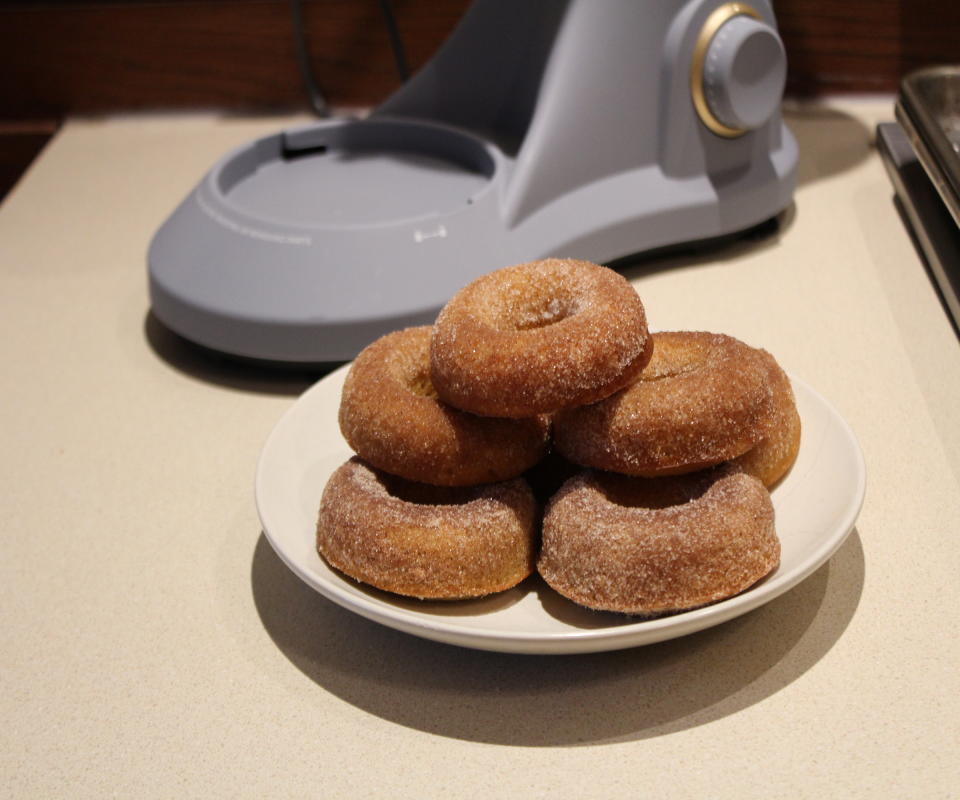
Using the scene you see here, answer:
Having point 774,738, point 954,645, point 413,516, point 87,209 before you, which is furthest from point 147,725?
point 87,209

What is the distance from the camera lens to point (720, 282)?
101cm

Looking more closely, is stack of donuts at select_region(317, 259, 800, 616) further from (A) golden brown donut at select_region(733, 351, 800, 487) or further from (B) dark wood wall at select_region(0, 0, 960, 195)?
(B) dark wood wall at select_region(0, 0, 960, 195)

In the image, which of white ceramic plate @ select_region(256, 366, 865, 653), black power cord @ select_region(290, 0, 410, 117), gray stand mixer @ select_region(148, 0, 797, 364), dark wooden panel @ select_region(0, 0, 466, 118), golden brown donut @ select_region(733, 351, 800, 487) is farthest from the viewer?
dark wooden panel @ select_region(0, 0, 466, 118)

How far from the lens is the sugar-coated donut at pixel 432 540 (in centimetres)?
57

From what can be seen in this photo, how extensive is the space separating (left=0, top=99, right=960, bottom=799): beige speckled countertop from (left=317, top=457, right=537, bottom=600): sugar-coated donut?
6 centimetres

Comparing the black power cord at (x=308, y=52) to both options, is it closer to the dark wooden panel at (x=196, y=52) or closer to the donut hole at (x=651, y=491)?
the dark wooden panel at (x=196, y=52)

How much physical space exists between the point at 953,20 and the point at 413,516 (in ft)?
3.56

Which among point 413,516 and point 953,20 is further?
point 953,20

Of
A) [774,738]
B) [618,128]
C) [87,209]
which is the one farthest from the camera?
[87,209]

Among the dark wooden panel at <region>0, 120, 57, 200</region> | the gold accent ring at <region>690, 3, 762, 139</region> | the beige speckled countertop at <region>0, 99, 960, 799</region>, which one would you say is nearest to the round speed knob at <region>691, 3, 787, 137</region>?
the gold accent ring at <region>690, 3, 762, 139</region>

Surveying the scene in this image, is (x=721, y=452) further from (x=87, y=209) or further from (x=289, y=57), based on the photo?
(x=289, y=57)

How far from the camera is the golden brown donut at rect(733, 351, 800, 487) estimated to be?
626 millimetres

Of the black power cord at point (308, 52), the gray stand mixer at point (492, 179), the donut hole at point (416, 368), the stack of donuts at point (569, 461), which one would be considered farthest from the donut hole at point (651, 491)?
the black power cord at point (308, 52)

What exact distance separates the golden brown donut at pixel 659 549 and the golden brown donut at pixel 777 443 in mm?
43
